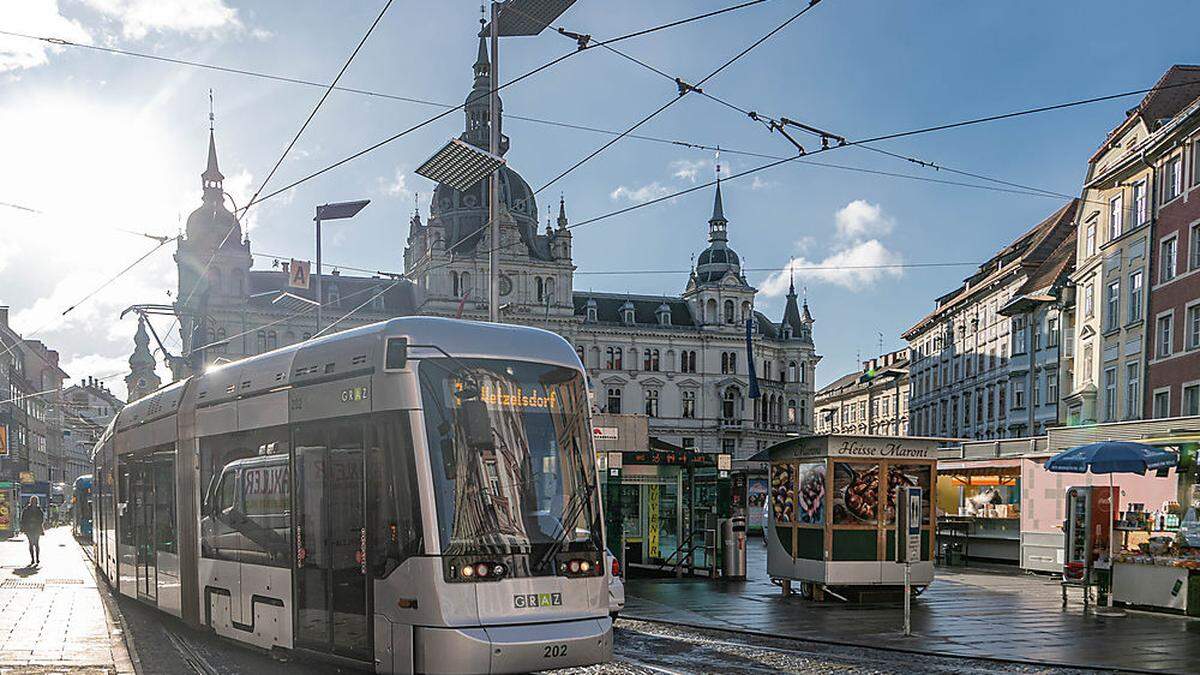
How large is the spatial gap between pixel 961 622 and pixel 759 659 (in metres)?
5.16

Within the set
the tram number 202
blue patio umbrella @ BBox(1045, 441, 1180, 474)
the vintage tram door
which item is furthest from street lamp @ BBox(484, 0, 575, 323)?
blue patio umbrella @ BBox(1045, 441, 1180, 474)

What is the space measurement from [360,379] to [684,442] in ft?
352

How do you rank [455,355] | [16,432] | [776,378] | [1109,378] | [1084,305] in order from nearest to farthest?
[455,355], [1109,378], [1084,305], [16,432], [776,378]

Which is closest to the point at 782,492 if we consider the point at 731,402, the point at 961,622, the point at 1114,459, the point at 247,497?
the point at 961,622

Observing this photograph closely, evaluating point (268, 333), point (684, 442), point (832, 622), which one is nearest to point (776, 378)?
point (684, 442)

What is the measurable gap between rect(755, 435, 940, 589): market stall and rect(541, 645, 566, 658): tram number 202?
10494mm

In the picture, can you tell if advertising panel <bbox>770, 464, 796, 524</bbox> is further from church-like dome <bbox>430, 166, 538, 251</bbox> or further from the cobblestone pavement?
church-like dome <bbox>430, 166, 538, 251</bbox>

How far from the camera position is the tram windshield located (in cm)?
1035

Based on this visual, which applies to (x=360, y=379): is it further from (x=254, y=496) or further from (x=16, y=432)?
(x=16, y=432)

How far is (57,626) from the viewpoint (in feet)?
54.6

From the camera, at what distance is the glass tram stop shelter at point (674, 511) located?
24.9 metres

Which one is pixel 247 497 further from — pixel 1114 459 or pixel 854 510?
pixel 1114 459

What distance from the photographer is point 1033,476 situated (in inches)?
1209

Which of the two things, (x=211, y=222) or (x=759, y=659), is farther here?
(x=211, y=222)
